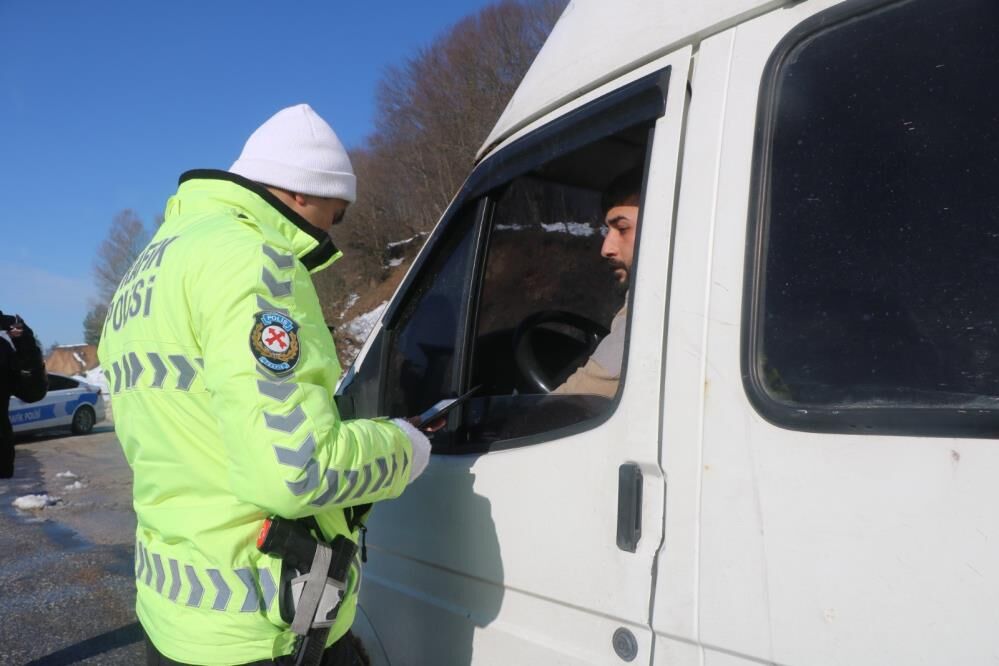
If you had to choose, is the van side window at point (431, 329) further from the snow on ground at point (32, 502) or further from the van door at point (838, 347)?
the snow on ground at point (32, 502)

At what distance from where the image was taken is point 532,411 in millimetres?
1727

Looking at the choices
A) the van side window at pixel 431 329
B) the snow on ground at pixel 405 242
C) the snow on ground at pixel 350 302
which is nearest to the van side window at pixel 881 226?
the van side window at pixel 431 329

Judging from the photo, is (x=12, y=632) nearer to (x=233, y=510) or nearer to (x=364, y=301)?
(x=233, y=510)

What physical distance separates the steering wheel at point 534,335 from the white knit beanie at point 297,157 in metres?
0.81

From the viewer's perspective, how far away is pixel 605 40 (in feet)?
5.32

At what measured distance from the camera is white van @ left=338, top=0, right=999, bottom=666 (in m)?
0.98

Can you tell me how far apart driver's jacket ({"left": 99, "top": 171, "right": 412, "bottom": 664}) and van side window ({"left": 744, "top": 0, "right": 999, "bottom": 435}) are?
754 mm

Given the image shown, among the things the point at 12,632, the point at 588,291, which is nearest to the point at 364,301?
the point at 12,632

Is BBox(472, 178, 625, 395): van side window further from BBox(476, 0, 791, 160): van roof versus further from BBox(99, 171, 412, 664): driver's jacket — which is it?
BBox(99, 171, 412, 664): driver's jacket

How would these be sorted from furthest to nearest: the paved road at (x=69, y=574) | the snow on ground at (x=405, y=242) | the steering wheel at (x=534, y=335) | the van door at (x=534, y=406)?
the snow on ground at (x=405, y=242)
the paved road at (x=69, y=574)
the steering wheel at (x=534, y=335)
the van door at (x=534, y=406)

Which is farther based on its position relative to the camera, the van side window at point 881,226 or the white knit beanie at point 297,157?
the white knit beanie at point 297,157

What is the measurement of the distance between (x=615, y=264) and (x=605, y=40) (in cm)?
76

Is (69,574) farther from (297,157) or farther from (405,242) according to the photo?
(405,242)

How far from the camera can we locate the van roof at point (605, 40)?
136cm
